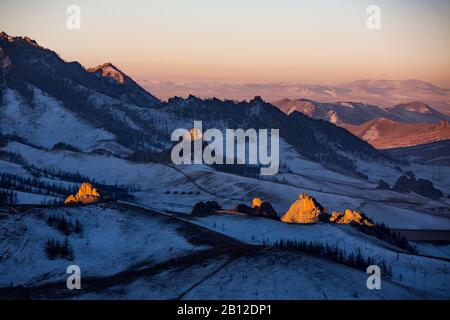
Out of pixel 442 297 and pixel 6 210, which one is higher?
pixel 6 210

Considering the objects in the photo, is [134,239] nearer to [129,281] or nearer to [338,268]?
[129,281]

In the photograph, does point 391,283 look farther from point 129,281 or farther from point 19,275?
point 19,275

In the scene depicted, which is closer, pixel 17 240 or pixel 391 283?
pixel 391 283
